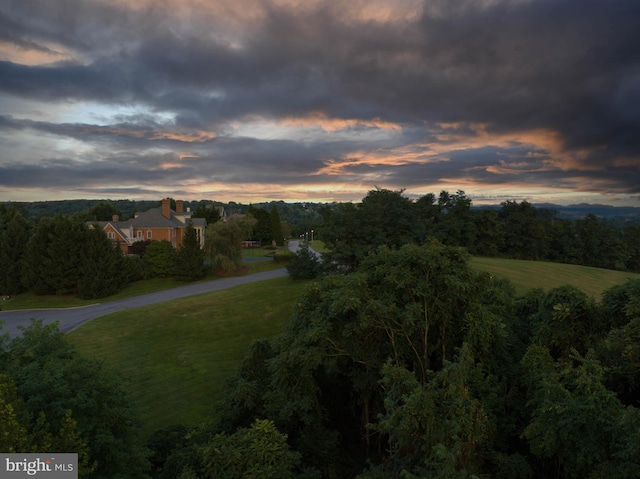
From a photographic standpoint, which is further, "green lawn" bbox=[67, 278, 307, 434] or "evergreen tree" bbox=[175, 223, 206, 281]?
"evergreen tree" bbox=[175, 223, 206, 281]

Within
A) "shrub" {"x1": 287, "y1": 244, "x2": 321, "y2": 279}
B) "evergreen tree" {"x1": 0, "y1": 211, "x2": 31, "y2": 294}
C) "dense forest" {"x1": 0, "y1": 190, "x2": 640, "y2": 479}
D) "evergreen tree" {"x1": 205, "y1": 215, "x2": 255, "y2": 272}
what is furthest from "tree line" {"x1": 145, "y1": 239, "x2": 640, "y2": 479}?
"evergreen tree" {"x1": 0, "y1": 211, "x2": 31, "y2": 294}

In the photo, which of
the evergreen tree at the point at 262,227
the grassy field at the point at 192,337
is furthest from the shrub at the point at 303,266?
the evergreen tree at the point at 262,227

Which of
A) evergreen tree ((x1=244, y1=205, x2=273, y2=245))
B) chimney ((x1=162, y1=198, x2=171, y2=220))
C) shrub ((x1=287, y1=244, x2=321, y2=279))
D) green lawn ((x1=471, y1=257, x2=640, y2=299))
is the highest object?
chimney ((x1=162, y1=198, x2=171, y2=220))

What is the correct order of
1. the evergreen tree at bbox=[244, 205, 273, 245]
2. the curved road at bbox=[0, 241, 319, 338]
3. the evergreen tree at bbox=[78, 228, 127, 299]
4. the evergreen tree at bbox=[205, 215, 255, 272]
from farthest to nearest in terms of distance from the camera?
the evergreen tree at bbox=[244, 205, 273, 245], the evergreen tree at bbox=[205, 215, 255, 272], the evergreen tree at bbox=[78, 228, 127, 299], the curved road at bbox=[0, 241, 319, 338]

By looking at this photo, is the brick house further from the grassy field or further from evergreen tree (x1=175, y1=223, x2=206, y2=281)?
the grassy field

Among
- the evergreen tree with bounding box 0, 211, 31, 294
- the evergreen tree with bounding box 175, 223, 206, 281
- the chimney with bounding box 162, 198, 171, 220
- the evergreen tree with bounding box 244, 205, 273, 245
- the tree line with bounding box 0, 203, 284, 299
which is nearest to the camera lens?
the tree line with bounding box 0, 203, 284, 299

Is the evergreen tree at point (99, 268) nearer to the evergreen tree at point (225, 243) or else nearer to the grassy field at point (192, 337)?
the evergreen tree at point (225, 243)

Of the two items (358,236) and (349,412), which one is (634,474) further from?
(358,236)
